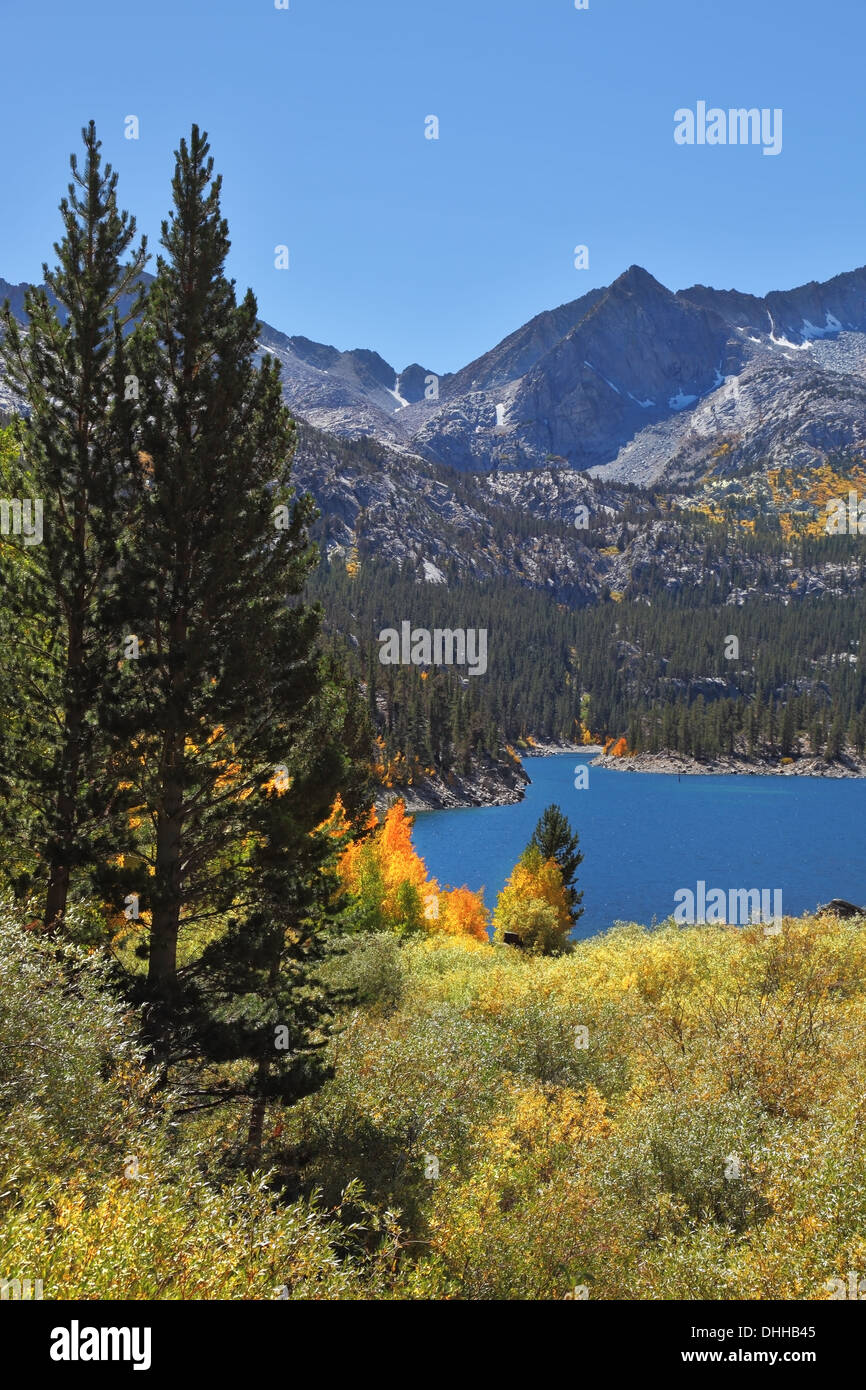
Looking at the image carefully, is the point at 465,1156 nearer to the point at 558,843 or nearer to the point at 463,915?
the point at 558,843

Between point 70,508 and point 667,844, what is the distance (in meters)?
113

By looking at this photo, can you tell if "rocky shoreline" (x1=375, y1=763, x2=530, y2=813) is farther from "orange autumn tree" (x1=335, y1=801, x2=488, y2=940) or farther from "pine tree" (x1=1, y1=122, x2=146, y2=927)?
"pine tree" (x1=1, y1=122, x2=146, y2=927)

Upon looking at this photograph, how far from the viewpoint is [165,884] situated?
57.1ft

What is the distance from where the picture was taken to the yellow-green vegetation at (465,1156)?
9633 millimetres

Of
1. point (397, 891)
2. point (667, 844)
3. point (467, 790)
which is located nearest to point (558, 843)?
point (397, 891)

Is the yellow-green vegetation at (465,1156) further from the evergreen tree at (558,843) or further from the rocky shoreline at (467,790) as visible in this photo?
the rocky shoreline at (467,790)

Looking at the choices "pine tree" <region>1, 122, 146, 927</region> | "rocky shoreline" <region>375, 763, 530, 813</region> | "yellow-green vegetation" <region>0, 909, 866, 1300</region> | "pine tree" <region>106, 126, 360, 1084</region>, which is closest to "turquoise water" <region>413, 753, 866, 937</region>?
"rocky shoreline" <region>375, 763, 530, 813</region>

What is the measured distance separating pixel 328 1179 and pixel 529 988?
16888 mm

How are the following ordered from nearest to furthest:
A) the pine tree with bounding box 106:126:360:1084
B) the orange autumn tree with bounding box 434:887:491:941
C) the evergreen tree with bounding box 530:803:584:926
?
the pine tree with bounding box 106:126:360:1084 < the orange autumn tree with bounding box 434:887:491:941 < the evergreen tree with bounding box 530:803:584:926

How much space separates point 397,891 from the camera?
57531 millimetres

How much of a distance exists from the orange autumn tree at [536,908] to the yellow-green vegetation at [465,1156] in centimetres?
2485

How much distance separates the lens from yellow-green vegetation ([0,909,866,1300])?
9.63 m

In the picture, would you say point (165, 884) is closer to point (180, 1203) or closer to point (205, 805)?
point (205, 805)

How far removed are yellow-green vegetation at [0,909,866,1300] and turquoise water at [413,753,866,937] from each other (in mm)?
47624
